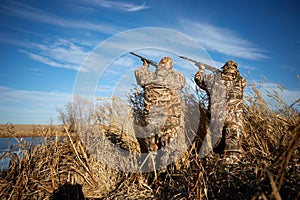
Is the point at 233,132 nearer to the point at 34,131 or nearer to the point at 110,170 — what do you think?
the point at 110,170

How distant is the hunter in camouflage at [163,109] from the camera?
119 inches

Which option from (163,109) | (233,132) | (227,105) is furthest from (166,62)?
(233,132)

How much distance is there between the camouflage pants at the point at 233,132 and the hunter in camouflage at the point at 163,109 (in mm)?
594

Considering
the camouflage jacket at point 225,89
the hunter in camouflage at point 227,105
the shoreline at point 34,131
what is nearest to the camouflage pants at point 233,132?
the hunter in camouflage at point 227,105

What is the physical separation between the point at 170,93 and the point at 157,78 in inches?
12.4

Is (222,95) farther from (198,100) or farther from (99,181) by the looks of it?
(99,181)

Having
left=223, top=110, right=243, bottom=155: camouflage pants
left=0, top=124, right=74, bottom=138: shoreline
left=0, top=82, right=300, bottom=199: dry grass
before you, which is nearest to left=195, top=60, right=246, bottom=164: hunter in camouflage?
left=223, top=110, right=243, bottom=155: camouflage pants

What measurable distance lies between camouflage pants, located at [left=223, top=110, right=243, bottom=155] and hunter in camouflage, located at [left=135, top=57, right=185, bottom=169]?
59 centimetres

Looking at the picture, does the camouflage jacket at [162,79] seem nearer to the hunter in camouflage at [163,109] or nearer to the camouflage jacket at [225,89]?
the hunter in camouflage at [163,109]

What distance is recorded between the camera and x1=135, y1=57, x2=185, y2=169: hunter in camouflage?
119 inches

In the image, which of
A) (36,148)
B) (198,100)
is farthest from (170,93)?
(36,148)

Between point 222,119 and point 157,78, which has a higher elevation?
point 157,78

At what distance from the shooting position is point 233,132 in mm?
2637

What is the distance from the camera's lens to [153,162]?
2783 millimetres
